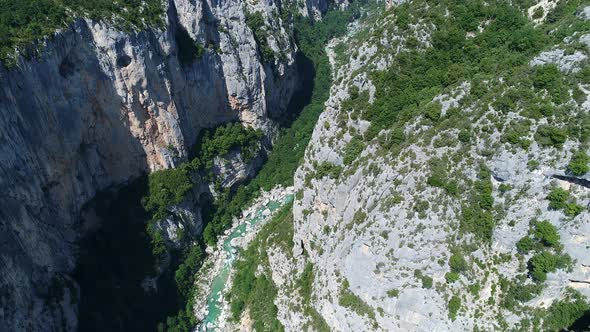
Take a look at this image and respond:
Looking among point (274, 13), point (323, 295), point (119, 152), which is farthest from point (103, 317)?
point (274, 13)

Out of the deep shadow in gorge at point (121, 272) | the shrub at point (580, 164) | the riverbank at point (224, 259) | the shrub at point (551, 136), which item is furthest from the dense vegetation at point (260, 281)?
the shrub at point (580, 164)

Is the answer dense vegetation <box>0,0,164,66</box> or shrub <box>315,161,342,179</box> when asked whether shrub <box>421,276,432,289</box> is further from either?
dense vegetation <box>0,0,164,66</box>

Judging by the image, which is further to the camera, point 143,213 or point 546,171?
point 143,213

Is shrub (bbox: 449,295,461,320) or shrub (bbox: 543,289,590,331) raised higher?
shrub (bbox: 449,295,461,320)

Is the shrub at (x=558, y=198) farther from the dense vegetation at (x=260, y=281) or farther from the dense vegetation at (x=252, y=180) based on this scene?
the dense vegetation at (x=252, y=180)

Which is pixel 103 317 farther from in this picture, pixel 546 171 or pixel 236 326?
pixel 546 171

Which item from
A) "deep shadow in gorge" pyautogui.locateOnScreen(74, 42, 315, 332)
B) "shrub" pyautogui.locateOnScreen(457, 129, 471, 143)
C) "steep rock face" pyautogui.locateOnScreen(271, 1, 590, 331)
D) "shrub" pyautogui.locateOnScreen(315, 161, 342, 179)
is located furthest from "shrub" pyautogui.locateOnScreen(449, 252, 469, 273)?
"deep shadow in gorge" pyautogui.locateOnScreen(74, 42, 315, 332)

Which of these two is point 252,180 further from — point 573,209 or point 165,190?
point 573,209
